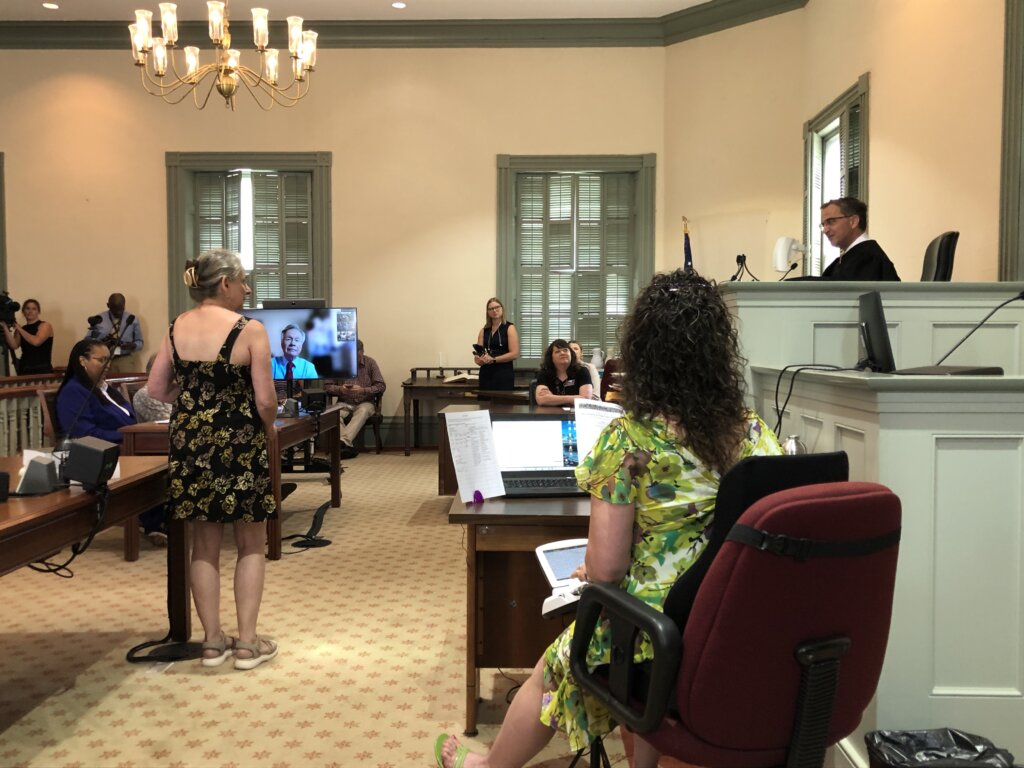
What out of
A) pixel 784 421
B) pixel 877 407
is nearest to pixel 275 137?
pixel 784 421

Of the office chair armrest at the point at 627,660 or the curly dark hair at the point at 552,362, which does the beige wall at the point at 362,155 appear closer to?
the curly dark hair at the point at 552,362

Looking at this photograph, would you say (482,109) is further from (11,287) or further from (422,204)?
(11,287)

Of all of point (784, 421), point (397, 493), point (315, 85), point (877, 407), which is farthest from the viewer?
point (315, 85)

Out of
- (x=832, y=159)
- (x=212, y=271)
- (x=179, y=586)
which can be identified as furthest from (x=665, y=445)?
(x=832, y=159)

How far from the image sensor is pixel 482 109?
970 cm

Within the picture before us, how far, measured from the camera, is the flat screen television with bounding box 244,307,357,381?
20.9ft

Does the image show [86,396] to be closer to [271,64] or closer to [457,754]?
[271,64]

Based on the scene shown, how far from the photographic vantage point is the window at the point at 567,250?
383 inches

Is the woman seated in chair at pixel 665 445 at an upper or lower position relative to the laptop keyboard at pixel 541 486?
upper

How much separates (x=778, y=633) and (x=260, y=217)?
9317 mm

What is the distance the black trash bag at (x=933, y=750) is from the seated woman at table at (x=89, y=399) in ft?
12.8

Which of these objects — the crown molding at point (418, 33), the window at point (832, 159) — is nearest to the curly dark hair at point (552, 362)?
the window at point (832, 159)

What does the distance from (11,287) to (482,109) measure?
215 inches

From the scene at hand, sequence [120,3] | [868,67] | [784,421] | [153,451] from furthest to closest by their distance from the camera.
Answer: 1. [120,3]
2. [868,67]
3. [153,451]
4. [784,421]
